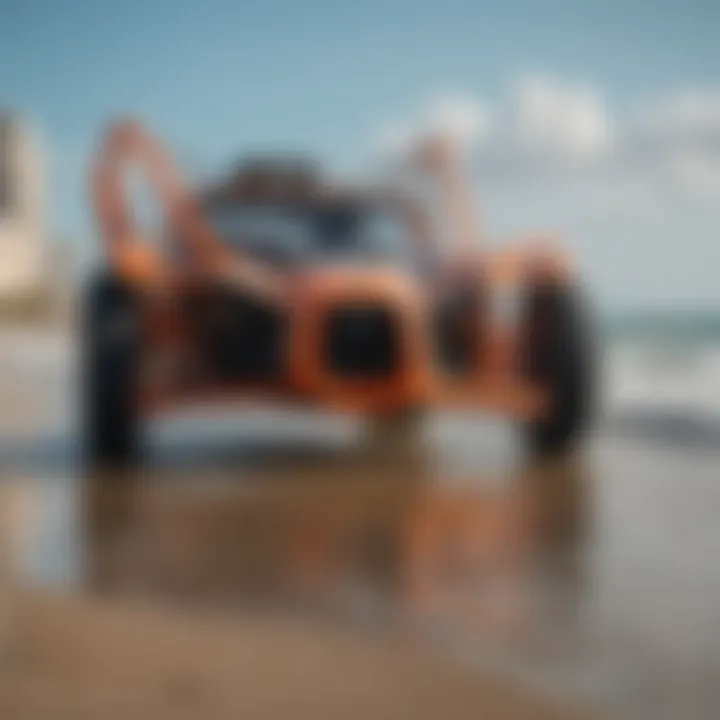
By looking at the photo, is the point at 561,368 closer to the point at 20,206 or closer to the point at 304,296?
the point at 304,296

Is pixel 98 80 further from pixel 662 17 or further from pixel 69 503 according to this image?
pixel 662 17

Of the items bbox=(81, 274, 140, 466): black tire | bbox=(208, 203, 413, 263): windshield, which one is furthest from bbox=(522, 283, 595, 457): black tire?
bbox=(81, 274, 140, 466): black tire

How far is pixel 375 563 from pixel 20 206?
2.09ft

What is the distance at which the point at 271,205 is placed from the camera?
5.33 ft

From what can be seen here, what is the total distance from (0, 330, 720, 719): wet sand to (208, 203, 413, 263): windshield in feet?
0.85

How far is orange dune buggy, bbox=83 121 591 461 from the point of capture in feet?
5.27

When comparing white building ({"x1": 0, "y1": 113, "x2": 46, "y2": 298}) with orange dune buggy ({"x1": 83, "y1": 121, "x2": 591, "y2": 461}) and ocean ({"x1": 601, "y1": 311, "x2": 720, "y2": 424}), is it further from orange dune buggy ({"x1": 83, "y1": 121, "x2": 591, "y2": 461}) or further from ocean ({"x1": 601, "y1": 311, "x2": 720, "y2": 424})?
ocean ({"x1": 601, "y1": 311, "x2": 720, "y2": 424})

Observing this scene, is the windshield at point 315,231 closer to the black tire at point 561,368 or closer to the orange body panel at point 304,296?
the orange body panel at point 304,296

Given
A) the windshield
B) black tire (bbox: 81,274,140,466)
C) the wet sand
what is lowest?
the wet sand

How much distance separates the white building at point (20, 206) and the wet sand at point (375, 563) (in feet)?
0.81

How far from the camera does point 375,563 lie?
1387 mm

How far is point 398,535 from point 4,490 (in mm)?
619

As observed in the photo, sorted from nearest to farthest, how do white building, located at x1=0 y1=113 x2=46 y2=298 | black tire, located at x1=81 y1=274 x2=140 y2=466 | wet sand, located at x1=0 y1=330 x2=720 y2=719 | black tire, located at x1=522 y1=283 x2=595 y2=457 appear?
1. wet sand, located at x1=0 y1=330 x2=720 y2=719
2. white building, located at x1=0 y1=113 x2=46 y2=298
3. black tire, located at x1=522 y1=283 x2=595 y2=457
4. black tire, located at x1=81 y1=274 x2=140 y2=466

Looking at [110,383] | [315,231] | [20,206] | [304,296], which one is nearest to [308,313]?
[304,296]
